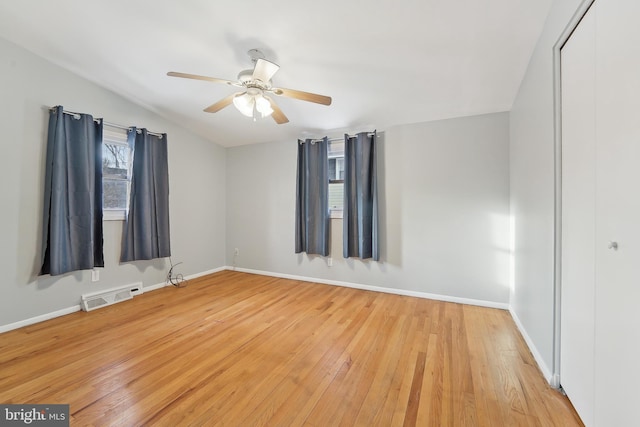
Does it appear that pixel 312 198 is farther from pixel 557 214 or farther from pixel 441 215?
pixel 557 214

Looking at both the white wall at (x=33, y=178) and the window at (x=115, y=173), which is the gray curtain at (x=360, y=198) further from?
the window at (x=115, y=173)

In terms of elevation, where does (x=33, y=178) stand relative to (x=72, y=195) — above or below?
above

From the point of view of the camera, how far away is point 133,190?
3.33m

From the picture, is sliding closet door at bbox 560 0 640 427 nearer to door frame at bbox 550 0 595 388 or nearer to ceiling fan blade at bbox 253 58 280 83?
door frame at bbox 550 0 595 388

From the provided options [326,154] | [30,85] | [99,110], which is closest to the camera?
[30,85]

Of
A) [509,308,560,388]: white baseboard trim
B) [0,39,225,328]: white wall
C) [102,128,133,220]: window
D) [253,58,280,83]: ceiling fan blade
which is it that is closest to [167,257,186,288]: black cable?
[0,39,225,328]: white wall

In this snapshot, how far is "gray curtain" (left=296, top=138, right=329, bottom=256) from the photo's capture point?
12.5 ft

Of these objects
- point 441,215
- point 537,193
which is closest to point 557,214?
point 537,193

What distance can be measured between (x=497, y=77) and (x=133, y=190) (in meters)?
4.23

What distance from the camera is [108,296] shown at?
304 cm

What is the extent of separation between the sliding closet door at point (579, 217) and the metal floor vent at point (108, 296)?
13.7 ft

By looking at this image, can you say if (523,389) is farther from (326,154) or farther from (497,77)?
(326,154)

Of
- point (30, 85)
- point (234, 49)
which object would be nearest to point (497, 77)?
point (234, 49)

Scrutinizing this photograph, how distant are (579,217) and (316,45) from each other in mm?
2117
